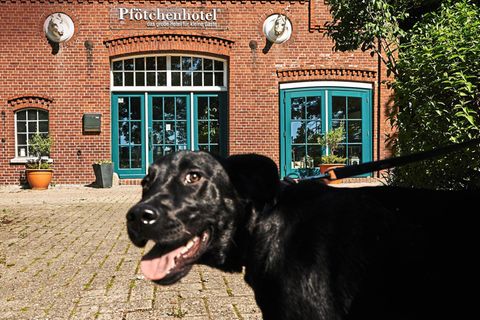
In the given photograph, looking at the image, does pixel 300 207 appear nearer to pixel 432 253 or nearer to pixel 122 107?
pixel 432 253

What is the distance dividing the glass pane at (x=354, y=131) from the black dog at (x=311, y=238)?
12416mm

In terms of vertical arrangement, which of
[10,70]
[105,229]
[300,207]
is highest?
[10,70]

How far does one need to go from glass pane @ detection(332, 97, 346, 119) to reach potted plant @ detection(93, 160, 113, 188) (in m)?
7.30

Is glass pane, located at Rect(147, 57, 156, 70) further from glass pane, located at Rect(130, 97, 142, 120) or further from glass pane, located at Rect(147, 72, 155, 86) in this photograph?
glass pane, located at Rect(130, 97, 142, 120)

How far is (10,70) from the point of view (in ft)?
43.3

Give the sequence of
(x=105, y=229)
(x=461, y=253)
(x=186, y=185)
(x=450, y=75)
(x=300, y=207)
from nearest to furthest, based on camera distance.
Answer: (x=461, y=253) < (x=300, y=207) < (x=186, y=185) < (x=450, y=75) < (x=105, y=229)

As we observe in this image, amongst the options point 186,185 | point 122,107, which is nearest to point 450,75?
point 186,185

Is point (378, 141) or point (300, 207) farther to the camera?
point (378, 141)

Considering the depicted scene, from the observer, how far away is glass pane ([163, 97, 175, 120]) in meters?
13.8

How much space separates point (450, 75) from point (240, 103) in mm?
10187

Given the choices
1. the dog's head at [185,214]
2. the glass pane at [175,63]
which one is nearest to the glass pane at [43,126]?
the glass pane at [175,63]

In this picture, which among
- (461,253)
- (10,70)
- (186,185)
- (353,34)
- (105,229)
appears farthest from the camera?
(10,70)

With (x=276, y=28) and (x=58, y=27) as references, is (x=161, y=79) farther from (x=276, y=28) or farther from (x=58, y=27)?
(x=276, y=28)

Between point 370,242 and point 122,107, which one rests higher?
point 122,107
